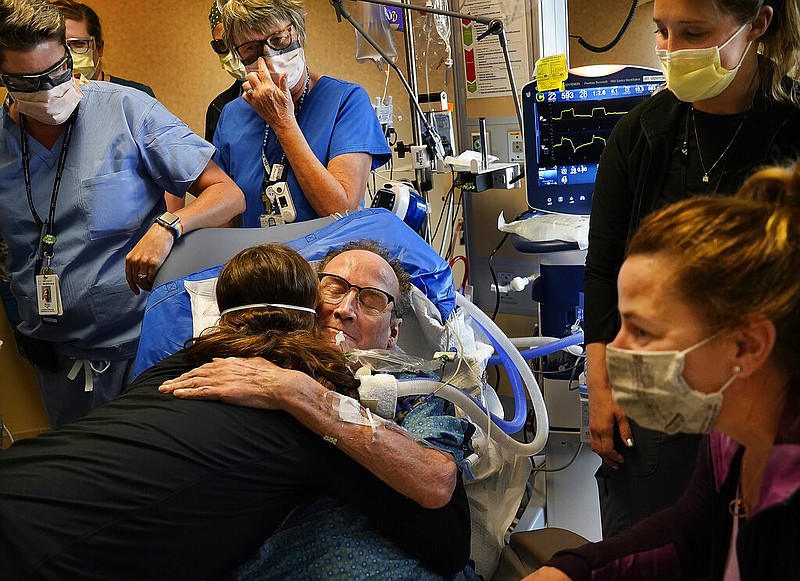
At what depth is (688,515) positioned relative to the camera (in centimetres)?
118

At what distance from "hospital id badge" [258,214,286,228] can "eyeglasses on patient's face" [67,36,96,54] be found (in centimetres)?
110

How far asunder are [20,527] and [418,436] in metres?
0.71

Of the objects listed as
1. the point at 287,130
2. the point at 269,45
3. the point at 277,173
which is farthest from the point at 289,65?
the point at 277,173

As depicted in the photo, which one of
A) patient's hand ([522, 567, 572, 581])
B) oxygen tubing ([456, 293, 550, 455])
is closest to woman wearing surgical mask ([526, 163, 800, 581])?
patient's hand ([522, 567, 572, 581])

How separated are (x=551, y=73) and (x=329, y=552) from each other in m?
1.63

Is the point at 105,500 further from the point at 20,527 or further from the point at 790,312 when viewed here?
the point at 790,312

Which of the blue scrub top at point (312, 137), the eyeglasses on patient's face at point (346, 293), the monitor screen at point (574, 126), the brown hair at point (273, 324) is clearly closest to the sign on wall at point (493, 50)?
the monitor screen at point (574, 126)

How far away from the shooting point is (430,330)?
2.16 meters

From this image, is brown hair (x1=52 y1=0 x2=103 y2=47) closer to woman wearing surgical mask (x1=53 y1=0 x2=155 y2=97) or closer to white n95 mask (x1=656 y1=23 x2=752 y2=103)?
woman wearing surgical mask (x1=53 y1=0 x2=155 y2=97)

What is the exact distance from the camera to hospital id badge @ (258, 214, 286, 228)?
2.30 metres

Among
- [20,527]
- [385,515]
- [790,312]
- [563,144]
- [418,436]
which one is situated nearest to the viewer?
[790,312]

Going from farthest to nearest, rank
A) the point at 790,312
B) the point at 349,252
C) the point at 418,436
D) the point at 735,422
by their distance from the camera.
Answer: the point at 349,252 < the point at 418,436 < the point at 735,422 < the point at 790,312

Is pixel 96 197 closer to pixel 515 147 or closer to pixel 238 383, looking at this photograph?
pixel 238 383

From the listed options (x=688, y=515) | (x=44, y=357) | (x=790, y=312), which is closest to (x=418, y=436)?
(x=688, y=515)
